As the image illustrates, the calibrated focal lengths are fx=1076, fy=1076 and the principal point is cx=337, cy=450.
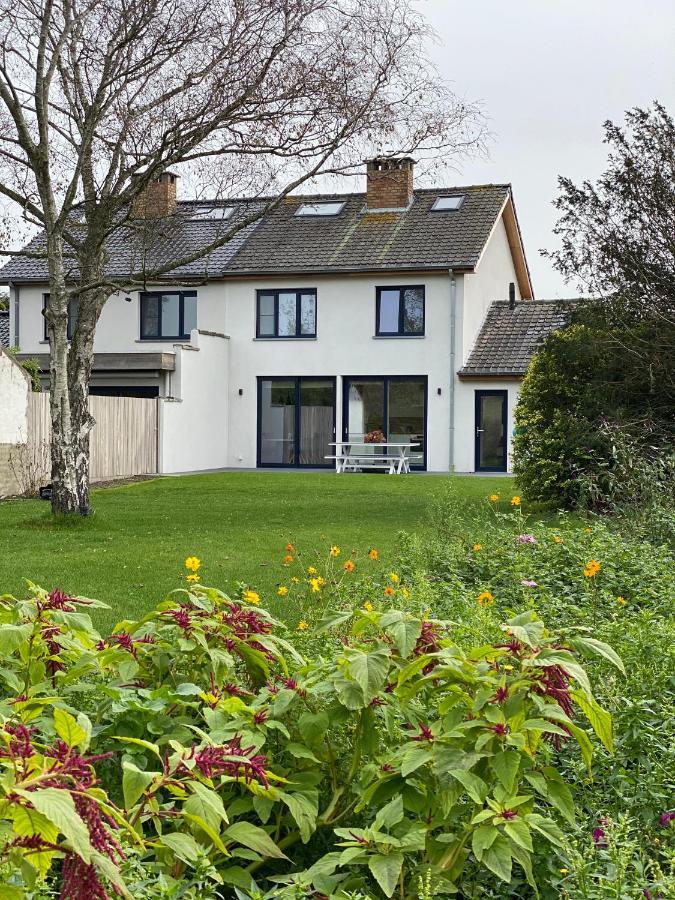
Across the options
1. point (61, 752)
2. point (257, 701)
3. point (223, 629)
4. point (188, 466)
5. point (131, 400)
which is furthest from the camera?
point (188, 466)

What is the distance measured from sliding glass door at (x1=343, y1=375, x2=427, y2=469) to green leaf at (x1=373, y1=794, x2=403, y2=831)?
91.9 feet

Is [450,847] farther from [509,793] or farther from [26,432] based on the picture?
[26,432]

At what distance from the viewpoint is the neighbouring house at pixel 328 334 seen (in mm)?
30453

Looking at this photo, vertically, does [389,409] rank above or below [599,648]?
above

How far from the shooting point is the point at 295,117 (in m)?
14.9

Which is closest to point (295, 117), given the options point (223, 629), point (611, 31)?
point (611, 31)

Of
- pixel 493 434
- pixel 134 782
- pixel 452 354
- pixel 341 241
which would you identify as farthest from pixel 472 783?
pixel 341 241

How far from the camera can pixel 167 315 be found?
33.0m

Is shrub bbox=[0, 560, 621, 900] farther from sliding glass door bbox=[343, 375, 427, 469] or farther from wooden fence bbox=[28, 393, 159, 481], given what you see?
sliding glass door bbox=[343, 375, 427, 469]

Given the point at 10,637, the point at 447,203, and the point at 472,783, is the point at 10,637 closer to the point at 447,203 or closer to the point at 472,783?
the point at 472,783

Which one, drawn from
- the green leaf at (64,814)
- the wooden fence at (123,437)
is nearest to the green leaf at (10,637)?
the green leaf at (64,814)

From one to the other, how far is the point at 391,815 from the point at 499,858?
322 millimetres

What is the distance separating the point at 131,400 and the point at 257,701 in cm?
2433

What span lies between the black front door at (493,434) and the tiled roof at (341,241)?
12.7 feet
